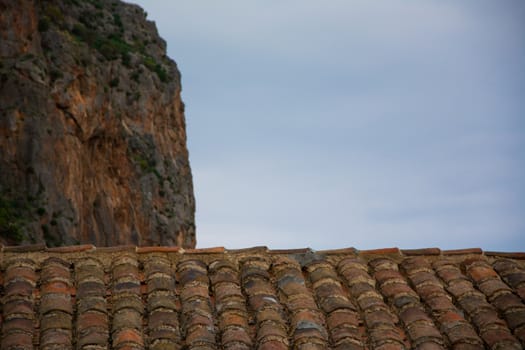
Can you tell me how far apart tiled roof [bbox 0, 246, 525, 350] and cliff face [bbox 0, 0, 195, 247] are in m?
39.0

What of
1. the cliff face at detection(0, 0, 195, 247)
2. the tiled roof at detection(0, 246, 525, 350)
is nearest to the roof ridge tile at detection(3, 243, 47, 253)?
the tiled roof at detection(0, 246, 525, 350)

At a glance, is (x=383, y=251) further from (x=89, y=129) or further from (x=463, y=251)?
(x=89, y=129)

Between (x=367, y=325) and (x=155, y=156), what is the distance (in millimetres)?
66857

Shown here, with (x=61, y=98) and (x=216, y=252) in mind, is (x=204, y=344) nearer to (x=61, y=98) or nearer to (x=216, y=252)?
(x=216, y=252)

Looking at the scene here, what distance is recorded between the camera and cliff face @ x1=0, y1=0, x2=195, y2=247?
2109 inches

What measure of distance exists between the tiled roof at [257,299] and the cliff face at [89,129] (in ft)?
128

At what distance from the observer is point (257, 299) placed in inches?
360

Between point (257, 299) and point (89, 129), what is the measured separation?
54.7m

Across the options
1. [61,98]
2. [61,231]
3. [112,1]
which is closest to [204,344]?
[61,231]

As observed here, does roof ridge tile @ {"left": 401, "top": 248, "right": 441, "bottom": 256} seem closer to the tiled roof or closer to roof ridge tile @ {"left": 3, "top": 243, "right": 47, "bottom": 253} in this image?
the tiled roof

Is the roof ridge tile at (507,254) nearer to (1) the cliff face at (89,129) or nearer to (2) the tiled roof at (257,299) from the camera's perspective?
(2) the tiled roof at (257,299)

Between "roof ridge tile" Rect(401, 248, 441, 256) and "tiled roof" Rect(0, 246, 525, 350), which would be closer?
"tiled roof" Rect(0, 246, 525, 350)

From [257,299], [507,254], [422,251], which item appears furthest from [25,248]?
[507,254]

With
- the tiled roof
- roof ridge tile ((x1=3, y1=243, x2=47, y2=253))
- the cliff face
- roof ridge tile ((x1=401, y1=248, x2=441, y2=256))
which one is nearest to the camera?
the tiled roof
